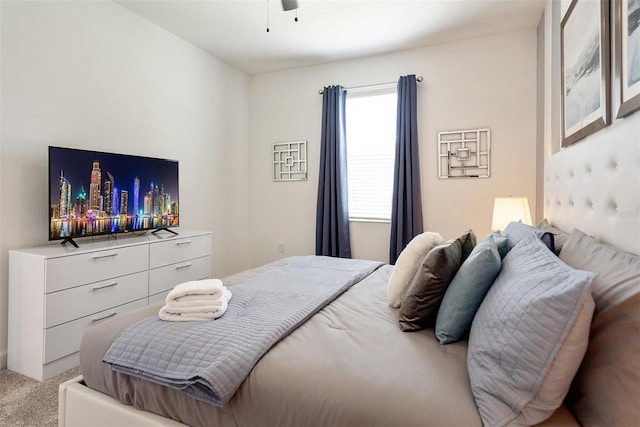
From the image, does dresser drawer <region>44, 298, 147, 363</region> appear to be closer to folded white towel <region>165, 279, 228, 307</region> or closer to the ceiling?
folded white towel <region>165, 279, 228, 307</region>

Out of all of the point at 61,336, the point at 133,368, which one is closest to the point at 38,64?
the point at 61,336

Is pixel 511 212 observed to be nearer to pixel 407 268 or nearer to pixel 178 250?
pixel 407 268

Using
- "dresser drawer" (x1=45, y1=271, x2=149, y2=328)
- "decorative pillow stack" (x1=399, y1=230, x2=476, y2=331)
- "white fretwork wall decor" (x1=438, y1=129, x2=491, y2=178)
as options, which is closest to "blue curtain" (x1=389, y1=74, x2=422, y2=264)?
"white fretwork wall decor" (x1=438, y1=129, x2=491, y2=178)

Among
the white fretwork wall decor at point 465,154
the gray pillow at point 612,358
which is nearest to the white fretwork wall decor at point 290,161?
the white fretwork wall decor at point 465,154

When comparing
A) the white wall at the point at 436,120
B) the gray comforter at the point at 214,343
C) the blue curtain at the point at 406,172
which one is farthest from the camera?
the blue curtain at the point at 406,172

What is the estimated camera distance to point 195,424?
1.09m

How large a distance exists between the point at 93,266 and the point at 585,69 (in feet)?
10.2

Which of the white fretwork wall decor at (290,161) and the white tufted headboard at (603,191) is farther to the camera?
the white fretwork wall decor at (290,161)

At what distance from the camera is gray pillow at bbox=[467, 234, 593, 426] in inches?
29.7

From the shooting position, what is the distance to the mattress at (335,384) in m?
0.89

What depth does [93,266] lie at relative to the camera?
2252mm

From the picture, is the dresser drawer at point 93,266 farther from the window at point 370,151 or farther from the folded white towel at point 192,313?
the window at point 370,151

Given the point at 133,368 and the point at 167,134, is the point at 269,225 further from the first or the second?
the point at 133,368

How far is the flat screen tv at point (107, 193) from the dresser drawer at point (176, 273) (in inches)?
15.8
